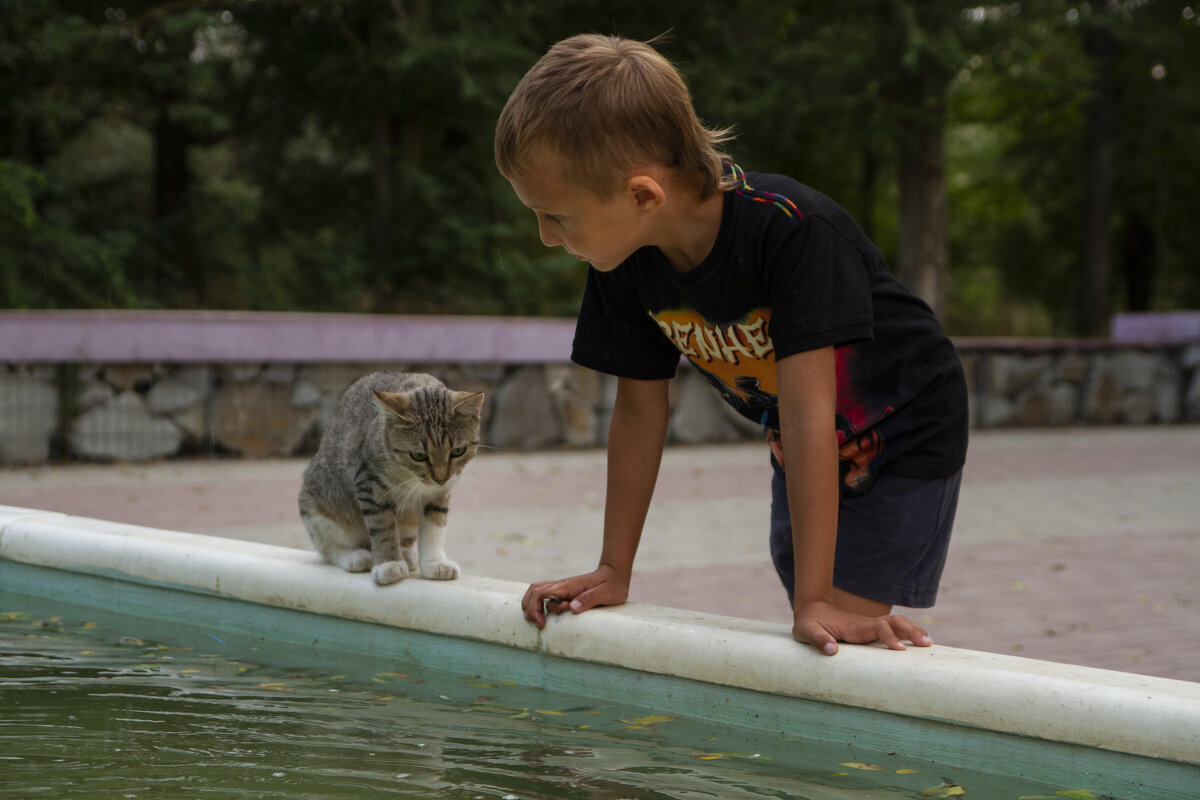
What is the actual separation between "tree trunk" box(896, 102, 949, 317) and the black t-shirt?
1355 centimetres

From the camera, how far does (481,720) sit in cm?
280

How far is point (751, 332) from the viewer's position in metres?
2.85

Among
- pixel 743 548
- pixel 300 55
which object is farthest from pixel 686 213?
pixel 300 55

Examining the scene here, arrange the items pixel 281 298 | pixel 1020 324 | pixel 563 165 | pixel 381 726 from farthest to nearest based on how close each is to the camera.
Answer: pixel 1020 324 → pixel 281 298 → pixel 381 726 → pixel 563 165

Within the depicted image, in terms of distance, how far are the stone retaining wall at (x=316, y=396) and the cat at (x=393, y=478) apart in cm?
→ 712

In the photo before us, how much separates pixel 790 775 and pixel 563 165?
4.42 feet

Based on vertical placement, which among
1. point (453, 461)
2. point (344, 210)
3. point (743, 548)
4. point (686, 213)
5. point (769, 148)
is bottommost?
point (743, 548)

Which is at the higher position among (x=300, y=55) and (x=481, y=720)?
(x=300, y=55)

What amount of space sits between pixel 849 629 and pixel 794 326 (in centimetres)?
66

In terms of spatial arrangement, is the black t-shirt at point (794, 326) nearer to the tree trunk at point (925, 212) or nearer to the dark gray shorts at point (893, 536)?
the dark gray shorts at point (893, 536)

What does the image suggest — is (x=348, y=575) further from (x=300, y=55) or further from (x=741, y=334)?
(x=300, y=55)

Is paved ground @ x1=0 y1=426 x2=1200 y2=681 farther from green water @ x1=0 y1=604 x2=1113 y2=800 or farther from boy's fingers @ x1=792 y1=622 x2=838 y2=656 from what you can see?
boy's fingers @ x1=792 y1=622 x2=838 y2=656

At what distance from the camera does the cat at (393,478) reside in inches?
146

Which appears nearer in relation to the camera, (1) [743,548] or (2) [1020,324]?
(1) [743,548]
